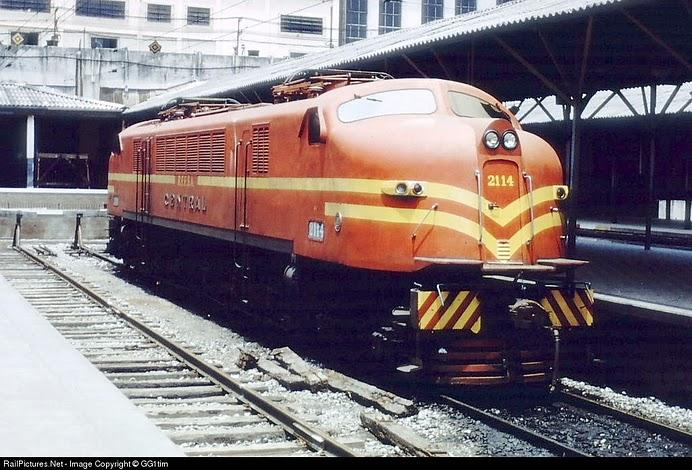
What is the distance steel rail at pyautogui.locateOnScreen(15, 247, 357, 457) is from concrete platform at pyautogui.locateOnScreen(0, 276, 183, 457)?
4.14ft

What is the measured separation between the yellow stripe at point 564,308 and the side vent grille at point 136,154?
10817 millimetres

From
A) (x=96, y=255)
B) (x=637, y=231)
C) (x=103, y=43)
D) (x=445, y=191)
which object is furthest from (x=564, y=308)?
(x=103, y=43)

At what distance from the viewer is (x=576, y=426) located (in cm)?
910

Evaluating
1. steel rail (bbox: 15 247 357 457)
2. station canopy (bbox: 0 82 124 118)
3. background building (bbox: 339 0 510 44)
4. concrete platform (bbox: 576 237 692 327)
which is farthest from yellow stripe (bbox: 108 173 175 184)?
background building (bbox: 339 0 510 44)

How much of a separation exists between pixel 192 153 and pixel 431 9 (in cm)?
4750

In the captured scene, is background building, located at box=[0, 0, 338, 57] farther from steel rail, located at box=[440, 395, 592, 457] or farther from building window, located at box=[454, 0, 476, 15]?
steel rail, located at box=[440, 395, 592, 457]

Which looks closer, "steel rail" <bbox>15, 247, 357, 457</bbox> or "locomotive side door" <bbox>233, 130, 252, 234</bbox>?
"steel rail" <bbox>15, 247, 357, 457</bbox>

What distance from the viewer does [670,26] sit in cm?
1334

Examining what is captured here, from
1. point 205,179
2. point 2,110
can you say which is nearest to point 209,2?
point 2,110

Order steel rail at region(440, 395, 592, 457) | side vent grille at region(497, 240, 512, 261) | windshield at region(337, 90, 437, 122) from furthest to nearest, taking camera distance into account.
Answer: windshield at region(337, 90, 437, 122) → side vent grille at region(497, 240, 512, 261) → steel rail at region(440, 395, 592, 457)

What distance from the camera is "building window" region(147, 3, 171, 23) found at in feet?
193

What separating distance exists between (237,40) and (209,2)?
3580 millimetres

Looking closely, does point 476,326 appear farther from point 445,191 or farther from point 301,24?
point 301,24

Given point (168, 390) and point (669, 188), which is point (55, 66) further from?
point (168, 390)
